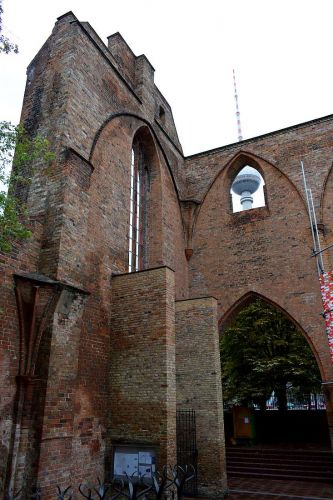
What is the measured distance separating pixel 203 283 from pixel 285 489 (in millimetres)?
6490

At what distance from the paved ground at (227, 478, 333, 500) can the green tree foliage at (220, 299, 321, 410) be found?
6.12 meters

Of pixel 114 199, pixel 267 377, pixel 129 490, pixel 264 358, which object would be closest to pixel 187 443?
pixel 114 199

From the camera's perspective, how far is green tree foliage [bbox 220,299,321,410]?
57.1 ft

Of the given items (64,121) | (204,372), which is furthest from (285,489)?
(64,121)

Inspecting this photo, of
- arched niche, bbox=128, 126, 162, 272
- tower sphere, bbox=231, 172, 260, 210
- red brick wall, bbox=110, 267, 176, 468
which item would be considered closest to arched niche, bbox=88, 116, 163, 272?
arched niche, bbox=128, 126, 162, 272

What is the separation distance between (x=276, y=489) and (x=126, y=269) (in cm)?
685

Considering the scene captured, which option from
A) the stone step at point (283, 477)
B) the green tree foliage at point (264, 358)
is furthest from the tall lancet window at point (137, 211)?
the green tree foliage at point (264, 358)

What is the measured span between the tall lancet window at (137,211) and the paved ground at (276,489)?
20.6 feet

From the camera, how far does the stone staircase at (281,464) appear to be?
1178cm

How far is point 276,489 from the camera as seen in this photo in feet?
33.7

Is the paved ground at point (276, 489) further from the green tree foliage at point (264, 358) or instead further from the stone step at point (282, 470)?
the green tree foliage at point (264, 358)

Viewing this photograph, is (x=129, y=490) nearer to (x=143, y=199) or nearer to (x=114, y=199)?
(x=114, y=199)

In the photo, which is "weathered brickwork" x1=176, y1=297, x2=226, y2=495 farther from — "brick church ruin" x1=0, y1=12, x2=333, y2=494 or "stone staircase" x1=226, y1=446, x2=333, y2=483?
"stone staircase" x1=226, y1=446, x2=333, y2=483

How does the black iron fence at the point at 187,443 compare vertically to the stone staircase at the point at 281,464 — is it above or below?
above
